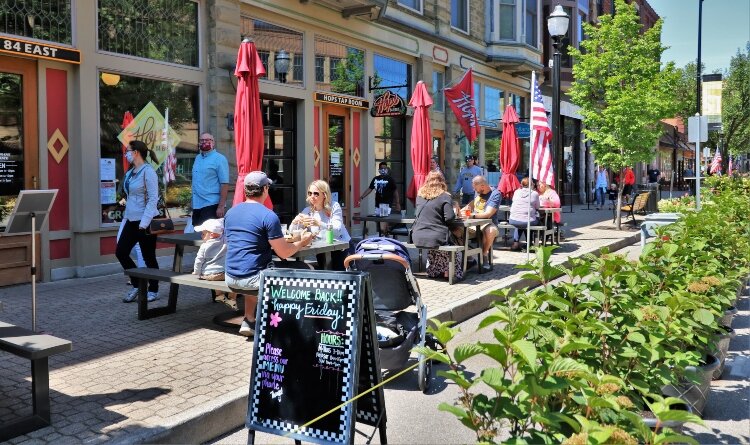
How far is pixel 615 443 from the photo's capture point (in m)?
2.17

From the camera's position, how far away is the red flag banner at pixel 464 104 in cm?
1472

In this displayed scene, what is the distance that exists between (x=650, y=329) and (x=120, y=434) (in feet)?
10.0

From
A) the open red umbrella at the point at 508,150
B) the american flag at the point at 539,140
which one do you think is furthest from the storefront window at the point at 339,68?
the american flag at the point at 539,140

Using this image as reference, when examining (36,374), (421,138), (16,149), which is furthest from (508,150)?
(36,374)

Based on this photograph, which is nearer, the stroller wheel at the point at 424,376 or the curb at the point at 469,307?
the stroller wheel at the point at 424,376

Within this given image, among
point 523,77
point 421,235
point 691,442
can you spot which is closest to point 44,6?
point 421,235

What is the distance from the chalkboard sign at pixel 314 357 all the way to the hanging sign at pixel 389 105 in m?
11.3

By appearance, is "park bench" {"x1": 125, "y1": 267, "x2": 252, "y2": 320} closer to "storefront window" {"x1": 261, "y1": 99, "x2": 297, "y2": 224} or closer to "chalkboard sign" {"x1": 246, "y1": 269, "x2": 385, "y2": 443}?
"chalkboard sign" {"x1": 246, "y1": 269, "x2": 385, "y2": 443}

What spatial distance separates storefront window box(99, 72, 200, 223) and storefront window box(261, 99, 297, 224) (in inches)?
80.3

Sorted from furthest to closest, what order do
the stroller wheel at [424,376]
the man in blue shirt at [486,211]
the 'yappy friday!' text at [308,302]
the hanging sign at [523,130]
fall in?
the hanging sign at [523,130], the man in blue shirt at [486,211], the stroller wheel at [424,376], the 'yappy friday!' text at [308,302]

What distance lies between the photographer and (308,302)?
3.80m

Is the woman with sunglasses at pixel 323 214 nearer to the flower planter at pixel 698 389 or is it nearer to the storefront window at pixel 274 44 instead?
the flower planter at pixel 698 389

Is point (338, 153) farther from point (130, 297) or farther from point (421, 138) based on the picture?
point (130, 297)

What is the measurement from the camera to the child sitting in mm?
6453
